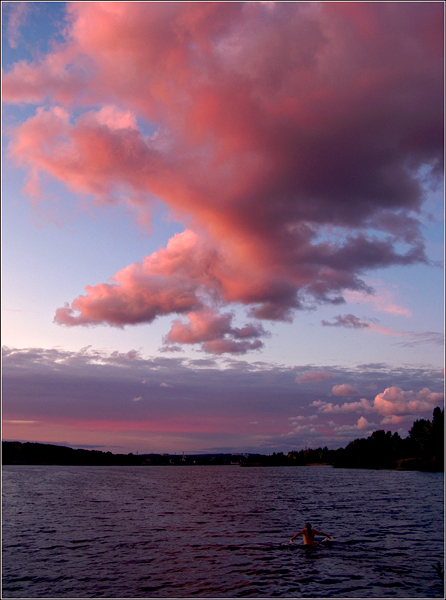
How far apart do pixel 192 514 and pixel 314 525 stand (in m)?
20.9

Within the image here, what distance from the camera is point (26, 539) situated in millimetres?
48531

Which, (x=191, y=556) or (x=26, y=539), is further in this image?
(x=26, y=539)

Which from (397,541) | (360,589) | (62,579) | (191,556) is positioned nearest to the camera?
(360,589)

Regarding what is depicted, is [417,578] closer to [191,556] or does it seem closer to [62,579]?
[191,556]

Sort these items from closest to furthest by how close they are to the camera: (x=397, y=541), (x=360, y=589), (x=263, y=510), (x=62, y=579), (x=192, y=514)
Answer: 1. (x=360, y=589)
2. (x=62, y=579)
3. (x=397, y=541)
4. (x=192, y=514)
5. (x=263, y=510)

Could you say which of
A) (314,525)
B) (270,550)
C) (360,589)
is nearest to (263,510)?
(314,525)

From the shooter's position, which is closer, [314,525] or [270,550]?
[270,550]

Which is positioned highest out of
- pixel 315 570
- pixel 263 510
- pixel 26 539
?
pixel 315 570

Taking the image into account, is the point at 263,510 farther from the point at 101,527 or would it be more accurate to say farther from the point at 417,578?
the point at 417,578

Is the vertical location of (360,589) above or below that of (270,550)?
above

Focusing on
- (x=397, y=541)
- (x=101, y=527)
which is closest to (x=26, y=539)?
(x=101, y=527)

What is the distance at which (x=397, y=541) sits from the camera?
46625 mm

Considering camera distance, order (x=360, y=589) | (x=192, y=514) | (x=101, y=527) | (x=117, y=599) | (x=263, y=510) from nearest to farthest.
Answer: (x=117, y=599)
(x=360, y=589)
(x=101, y=527)
(x=192, y=514)
(x=263, y=510)

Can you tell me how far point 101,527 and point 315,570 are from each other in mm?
32246
